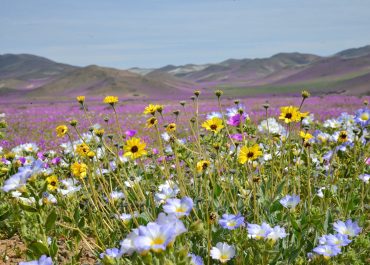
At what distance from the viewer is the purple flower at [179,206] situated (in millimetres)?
2208

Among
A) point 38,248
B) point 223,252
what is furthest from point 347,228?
point 38,248

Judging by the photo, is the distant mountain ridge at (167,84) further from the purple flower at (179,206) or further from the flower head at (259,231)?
the purple flower at (179,206)

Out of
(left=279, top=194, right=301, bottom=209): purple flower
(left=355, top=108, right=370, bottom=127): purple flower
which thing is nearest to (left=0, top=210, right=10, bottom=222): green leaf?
(left=279, top=194, right=301, bottom=209): purple flower

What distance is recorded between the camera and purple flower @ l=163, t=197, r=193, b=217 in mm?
2208

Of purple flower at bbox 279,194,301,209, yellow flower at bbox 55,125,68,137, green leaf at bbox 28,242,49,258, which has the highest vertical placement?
yellow flower at bbox 55,125,68,137

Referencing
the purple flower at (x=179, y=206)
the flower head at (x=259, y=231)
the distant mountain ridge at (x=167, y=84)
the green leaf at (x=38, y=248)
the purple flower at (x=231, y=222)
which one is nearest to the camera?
the purple flower at (x=179, y=206)

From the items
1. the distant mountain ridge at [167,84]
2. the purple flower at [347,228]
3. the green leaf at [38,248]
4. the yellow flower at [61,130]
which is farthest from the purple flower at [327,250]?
the distant mountain ridge at [167,84]

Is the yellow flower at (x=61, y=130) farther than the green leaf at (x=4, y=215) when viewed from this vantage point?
No

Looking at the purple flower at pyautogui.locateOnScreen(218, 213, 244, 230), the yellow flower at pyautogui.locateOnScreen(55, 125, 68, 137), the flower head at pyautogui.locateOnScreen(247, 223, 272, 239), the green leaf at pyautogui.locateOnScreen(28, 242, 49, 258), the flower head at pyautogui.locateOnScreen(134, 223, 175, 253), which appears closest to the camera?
the flower head at pyautogui.locateOnScreen(134, 223, 175, 253)

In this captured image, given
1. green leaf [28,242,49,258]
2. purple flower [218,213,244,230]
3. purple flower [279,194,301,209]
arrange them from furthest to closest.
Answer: purple flower [279,194,301,209]
green leaf [28,242,49,258]
purple flower [218,213,244,230]

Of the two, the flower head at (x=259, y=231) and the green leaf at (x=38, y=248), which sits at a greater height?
the flower head at (x=259, y=231)

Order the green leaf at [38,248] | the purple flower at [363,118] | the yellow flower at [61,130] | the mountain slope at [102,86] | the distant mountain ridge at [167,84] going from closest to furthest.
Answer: the green leaf at [38,248]
the yellow flower at [61,130]
the purple flower at [363,118]
the distant mountain ridge at [167,84]
the mountain slope at [102,86]

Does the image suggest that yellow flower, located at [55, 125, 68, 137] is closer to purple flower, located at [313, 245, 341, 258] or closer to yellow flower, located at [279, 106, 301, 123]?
yellow flower, located at [279, 106, 301, 123]

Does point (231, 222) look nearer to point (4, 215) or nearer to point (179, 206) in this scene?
point (179, 206)
